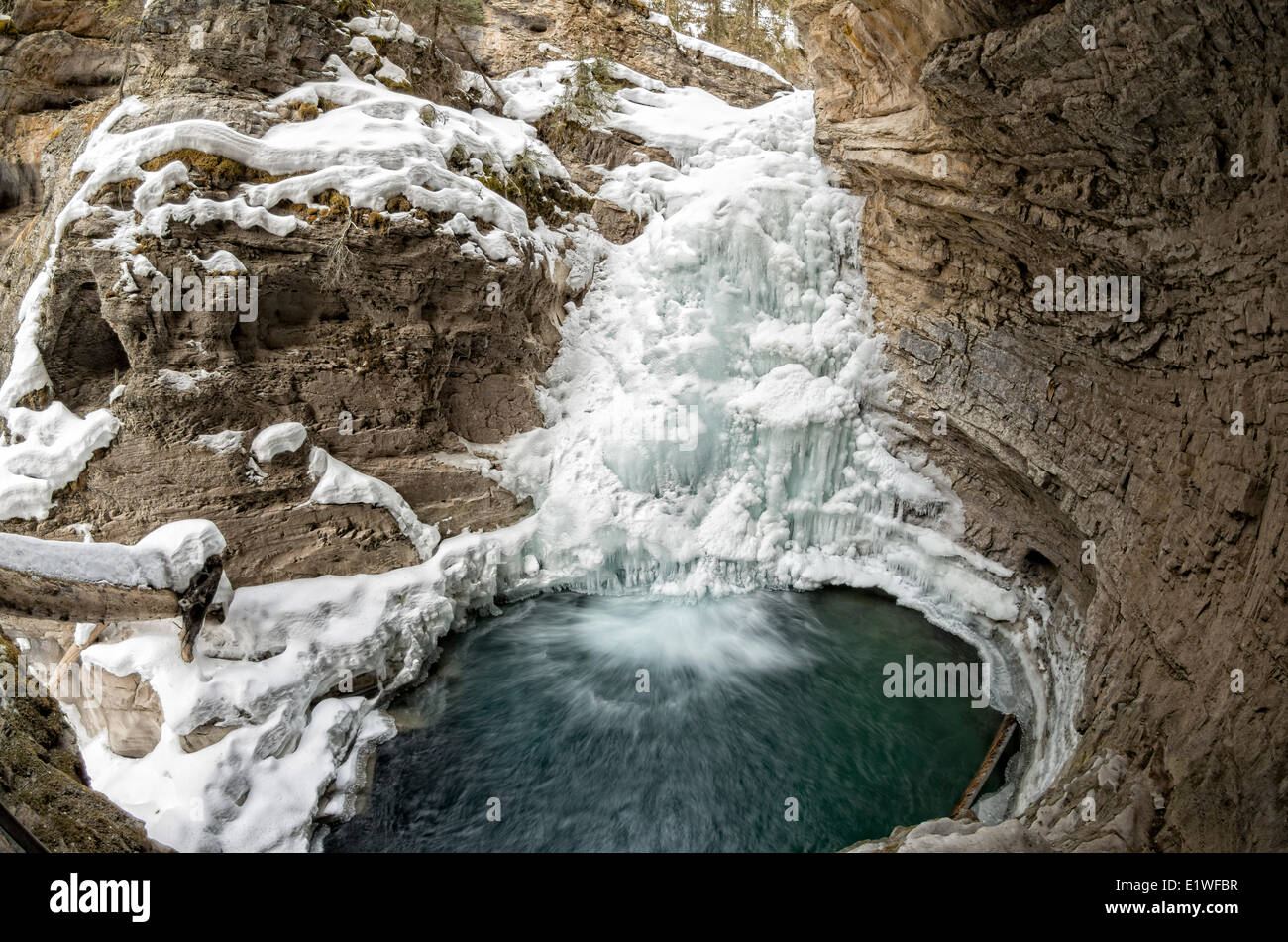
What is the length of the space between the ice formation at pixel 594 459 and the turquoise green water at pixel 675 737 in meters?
0.50

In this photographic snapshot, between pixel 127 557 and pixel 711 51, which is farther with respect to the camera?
pixel 711 51

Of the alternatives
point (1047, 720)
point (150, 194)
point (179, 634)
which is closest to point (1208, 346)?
point (1047, 720)

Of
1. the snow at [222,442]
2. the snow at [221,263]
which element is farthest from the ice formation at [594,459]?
the snow at [221,263]

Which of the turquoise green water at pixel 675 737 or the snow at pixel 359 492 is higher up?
the snow at pixel 359 492

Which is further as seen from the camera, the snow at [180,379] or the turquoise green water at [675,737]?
the snow at [180,379]

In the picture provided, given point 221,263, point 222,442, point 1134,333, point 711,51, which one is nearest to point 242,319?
point 221,263

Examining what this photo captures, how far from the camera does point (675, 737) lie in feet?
21.6

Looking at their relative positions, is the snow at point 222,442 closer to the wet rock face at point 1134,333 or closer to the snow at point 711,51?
the wet rock face at point 1134,333

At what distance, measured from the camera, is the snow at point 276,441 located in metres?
6.99

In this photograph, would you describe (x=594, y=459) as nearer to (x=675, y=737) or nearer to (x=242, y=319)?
(x=675, y=737)

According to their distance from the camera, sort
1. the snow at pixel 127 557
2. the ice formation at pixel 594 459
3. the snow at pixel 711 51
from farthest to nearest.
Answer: the snow at pixel 711 51 → the ice formation at pixel 594 459 → the snow at pixel 127 557

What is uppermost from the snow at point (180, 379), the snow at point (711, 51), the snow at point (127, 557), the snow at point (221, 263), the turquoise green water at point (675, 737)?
the snow at point (711, 51)

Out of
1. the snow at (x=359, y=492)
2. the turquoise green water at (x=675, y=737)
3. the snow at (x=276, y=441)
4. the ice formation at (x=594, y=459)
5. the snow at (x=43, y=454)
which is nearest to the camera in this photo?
the turquoise green water at (x=675, y=737)

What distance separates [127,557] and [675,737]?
534 cm
